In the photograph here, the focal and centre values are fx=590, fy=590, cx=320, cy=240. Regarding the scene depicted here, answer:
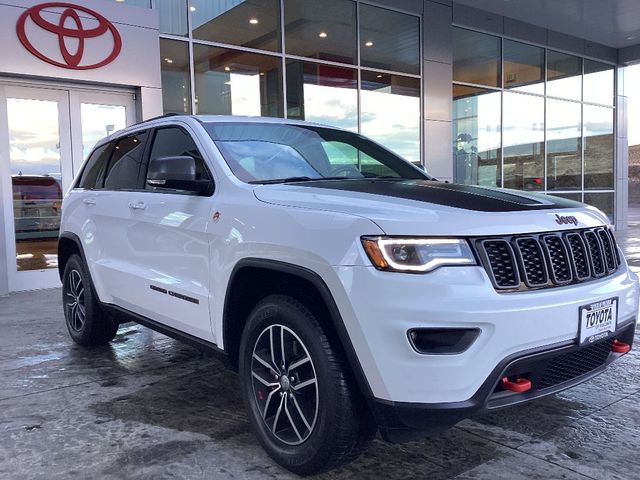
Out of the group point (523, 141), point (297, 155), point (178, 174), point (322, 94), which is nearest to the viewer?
point (178, 174)

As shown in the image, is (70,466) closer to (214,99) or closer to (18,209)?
(18,209)

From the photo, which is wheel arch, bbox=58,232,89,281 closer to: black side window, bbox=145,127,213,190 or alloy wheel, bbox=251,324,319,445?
black side window, bbox=145,127,213,190

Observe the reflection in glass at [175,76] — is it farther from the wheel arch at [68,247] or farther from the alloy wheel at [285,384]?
the alloy wheel at [285,384]

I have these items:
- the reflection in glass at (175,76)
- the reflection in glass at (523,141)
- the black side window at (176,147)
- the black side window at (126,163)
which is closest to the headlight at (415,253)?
the black side window at (176,147)

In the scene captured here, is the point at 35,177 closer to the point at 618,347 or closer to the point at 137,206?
the point at 137,206

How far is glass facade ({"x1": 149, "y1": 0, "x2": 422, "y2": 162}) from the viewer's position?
9.80 m

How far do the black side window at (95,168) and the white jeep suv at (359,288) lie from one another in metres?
1.30

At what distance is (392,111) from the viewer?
41.3ft

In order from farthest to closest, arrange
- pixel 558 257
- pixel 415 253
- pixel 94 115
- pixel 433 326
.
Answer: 1. pixel 94 115
2. pixel 558 257
3. pixel 415 253
4. pixel 433 326

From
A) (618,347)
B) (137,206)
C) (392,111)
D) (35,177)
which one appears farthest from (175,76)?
(618,347)

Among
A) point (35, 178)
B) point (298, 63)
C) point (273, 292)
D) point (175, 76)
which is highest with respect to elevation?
point (298, 63)

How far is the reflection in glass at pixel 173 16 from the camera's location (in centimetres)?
948

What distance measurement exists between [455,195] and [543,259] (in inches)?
20.8

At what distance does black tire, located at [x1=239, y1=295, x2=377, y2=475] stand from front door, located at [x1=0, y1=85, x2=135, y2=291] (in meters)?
6.65
